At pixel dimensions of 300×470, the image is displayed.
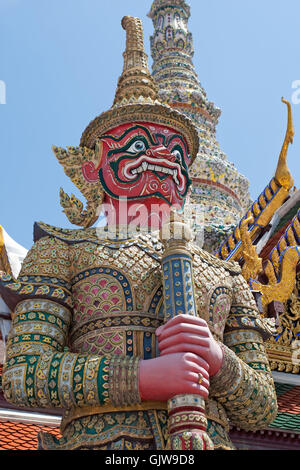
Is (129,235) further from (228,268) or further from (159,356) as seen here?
(159,356)

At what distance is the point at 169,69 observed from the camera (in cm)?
1584

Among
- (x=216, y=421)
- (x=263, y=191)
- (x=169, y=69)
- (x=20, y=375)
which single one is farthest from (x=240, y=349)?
(x=169, y=69)

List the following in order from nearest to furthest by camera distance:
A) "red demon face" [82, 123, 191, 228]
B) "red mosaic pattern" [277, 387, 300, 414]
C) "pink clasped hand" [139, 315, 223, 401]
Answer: "pink clasped hand" [139, 315, 223, 401] < "red demon face" [82, 123, 191, 228] < "red mosaic pattern" [277, 387, 300, 414]

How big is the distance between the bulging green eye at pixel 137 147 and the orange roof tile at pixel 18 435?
85.0 inches

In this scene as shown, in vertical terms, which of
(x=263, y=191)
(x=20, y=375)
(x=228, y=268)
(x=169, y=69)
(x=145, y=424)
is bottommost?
(x=145, y=424)

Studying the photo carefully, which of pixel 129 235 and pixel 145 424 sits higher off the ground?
pixel 129 235

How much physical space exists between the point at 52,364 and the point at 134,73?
2546 mm

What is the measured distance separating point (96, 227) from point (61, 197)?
17.6 inches

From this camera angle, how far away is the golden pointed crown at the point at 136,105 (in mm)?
3910

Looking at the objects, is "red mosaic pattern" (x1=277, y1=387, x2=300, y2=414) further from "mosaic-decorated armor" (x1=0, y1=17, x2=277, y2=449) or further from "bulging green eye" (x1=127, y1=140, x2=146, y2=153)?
"bulging green eye" (x1=127, y1=140, x2=146, y2=153)

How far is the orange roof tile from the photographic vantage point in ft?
13.1

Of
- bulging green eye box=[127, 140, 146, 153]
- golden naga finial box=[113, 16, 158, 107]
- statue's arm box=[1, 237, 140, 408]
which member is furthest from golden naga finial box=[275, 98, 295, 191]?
statue's arm box=[1, 237, 140, 408]

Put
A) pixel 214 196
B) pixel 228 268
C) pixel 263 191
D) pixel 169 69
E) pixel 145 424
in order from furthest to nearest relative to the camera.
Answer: pixel 169 69 → pixel 214 196 → pixel 263 191 → pixel 228 268 → pixel 145 424

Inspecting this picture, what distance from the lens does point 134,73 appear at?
4457mm
